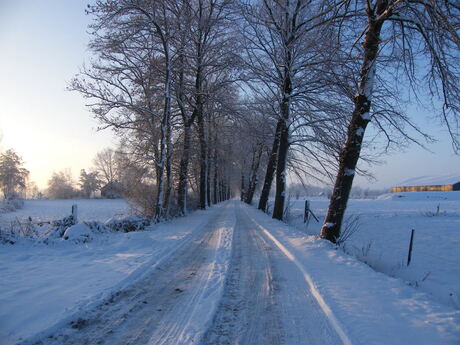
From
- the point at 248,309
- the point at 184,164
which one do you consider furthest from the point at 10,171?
the point at 248,309

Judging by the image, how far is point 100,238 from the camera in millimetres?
8250

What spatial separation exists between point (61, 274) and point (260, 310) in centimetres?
378

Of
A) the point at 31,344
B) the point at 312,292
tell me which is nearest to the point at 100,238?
the point at 31,344

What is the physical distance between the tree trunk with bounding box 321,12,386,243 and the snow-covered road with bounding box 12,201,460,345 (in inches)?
81.7

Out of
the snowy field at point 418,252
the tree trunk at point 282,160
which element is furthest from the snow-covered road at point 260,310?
the tree trunk at point 282,160

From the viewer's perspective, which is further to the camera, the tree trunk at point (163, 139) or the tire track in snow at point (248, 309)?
the tree trunk at point (163, 139)

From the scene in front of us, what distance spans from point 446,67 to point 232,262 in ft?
22.2

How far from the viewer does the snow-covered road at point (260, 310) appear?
2.95 metres

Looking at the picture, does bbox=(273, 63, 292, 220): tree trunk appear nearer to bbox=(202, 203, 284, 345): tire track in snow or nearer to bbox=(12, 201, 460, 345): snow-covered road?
bbox=(202, 203, 284, 345): tire track in snow

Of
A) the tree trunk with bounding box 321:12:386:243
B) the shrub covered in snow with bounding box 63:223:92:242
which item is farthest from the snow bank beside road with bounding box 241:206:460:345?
the shrub covered in snow with bounding box 63:223:92:242

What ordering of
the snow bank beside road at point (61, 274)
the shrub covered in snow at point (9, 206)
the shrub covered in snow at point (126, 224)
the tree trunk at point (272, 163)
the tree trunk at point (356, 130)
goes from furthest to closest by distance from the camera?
the shrub covered in snow at point (9, 206), the tree trunk at point (272, 163), the shrub covered in snow at point (126, 224), the tree trunk at point (356, 130), the snow bank beside road at point (61, 274)

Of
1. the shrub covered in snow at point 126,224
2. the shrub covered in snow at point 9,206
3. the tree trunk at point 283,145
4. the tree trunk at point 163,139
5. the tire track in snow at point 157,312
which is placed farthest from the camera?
the shrub covered in snow at point 9,206

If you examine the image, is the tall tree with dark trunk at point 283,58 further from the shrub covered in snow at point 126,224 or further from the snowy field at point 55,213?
the snowy field at point 55,213

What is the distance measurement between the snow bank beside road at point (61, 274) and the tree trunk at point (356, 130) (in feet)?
15.1
